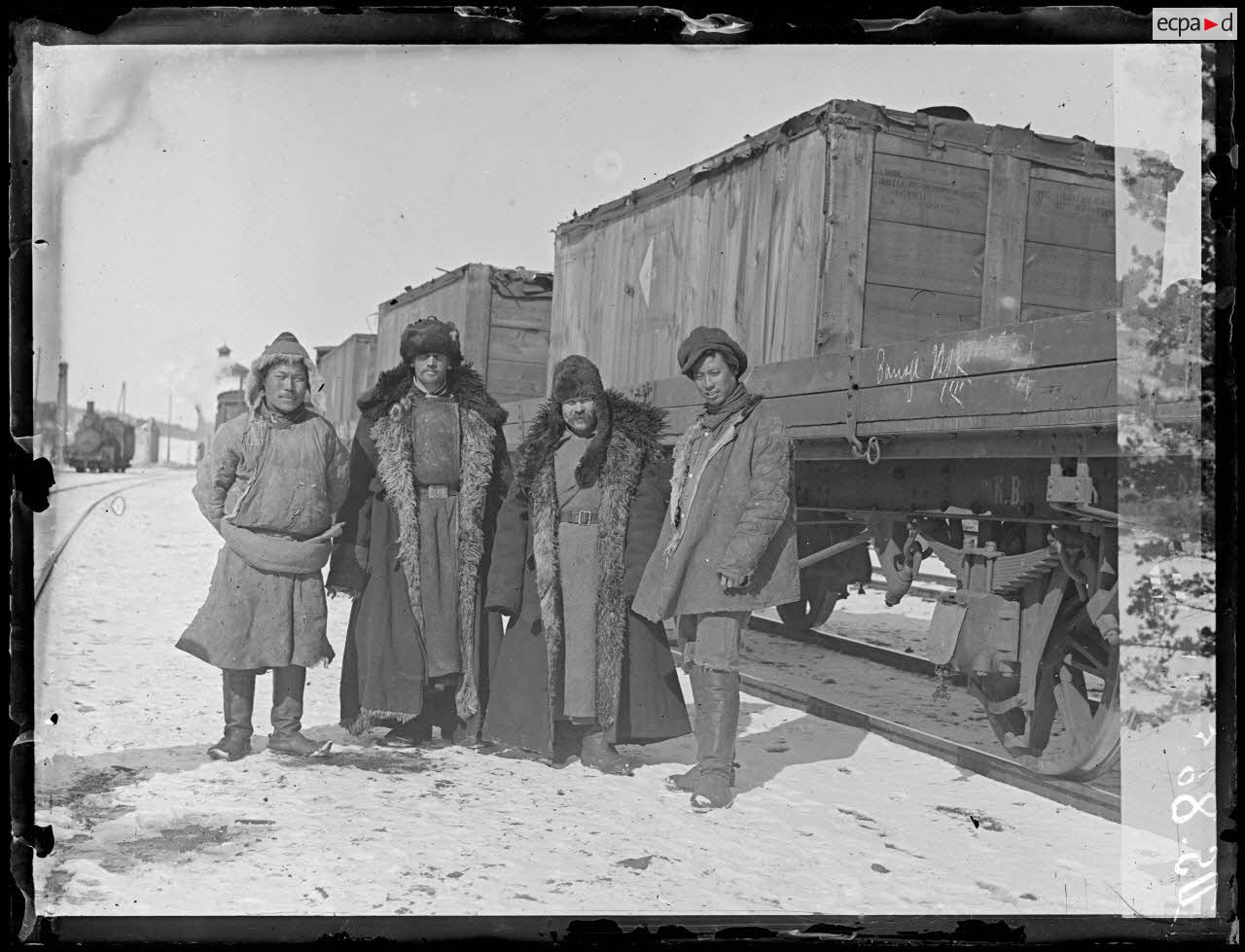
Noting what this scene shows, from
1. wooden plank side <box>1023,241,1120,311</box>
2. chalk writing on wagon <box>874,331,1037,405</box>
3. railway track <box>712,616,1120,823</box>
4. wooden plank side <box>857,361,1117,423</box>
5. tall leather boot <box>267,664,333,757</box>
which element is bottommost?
railway track <box>712,616,1120,823</box>

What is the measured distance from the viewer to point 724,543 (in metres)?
4.45

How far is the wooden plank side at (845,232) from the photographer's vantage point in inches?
245

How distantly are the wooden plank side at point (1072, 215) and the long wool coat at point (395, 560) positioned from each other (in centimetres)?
379

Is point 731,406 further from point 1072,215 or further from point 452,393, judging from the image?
point 1072,215

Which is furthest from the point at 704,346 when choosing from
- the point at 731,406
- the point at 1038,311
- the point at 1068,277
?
the point at 1068,277

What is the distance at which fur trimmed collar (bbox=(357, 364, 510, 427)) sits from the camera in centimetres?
500

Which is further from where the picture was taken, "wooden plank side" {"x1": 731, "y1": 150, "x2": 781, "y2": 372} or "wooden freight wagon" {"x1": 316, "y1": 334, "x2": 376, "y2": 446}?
"wooden freight wagon" {"x1": 316, "y1": 334, "x2": 376, "y2": 446}

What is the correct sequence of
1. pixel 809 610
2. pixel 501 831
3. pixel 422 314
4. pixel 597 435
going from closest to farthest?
1. pixel 501 831
2. pixel 597 435
3. pixel 809 610
4. pixel 422 314

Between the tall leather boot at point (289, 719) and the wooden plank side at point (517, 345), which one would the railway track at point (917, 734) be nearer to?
the tall leather boot at point (289, 719)

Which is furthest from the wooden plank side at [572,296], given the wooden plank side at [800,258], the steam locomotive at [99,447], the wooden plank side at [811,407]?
the steam locomotive at [99,447]

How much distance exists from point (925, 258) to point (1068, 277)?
3.55 ft

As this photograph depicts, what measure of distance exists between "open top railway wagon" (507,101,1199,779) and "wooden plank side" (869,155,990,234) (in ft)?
0.04

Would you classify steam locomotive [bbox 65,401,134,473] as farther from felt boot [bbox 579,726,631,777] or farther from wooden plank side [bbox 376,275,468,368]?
felt boot [bbox 579,726,631,777]

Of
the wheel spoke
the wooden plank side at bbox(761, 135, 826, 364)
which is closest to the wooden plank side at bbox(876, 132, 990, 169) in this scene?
the wooden plank side at bbox(761, 135, 826, 364)
